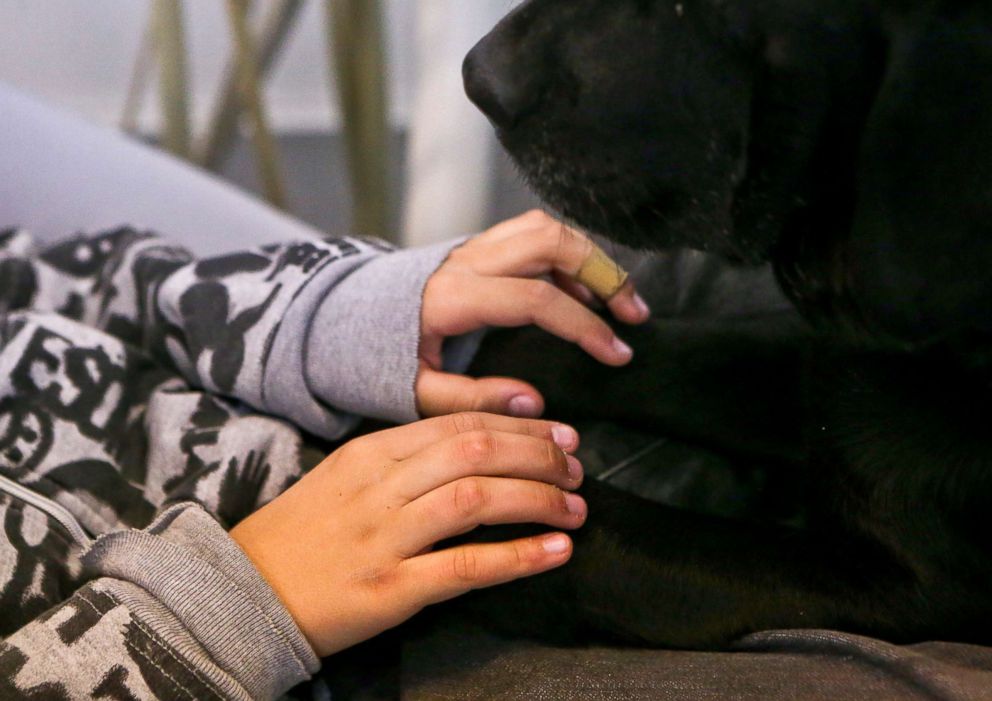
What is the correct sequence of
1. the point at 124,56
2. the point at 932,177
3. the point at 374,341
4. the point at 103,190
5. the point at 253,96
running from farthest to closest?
the point at 124,56 < the point at 253,96 < the point at 103,190 < the point at 374,341 < the point at 932,177

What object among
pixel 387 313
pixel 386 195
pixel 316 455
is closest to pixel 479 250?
pixel 387 313

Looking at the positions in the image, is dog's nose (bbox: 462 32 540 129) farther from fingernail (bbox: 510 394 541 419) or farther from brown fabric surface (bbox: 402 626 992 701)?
brown fabric surface (bbox: 402 626 992 701)

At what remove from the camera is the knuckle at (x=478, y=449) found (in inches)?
22.0

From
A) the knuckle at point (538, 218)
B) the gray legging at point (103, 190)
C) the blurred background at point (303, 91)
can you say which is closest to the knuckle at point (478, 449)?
the knuckle at point (538, 218)

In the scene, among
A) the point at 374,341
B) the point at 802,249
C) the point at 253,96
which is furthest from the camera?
the point at 253,96

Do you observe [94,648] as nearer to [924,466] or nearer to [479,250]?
[479,250]

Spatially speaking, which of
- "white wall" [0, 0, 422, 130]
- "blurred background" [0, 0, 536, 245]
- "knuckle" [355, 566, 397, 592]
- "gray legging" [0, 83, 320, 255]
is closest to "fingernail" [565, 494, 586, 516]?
"knuckle" [355, 566, 397, 592]

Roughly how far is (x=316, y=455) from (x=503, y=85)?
319 mm

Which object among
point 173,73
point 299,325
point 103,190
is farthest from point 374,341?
point 173,73

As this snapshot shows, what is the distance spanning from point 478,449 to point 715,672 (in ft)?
0.59

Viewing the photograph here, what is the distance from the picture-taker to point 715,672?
1.73 feet

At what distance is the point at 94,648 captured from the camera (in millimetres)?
521

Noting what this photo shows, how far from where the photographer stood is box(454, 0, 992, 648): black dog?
49 cm

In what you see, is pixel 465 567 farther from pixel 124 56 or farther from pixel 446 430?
pixel 124 56
